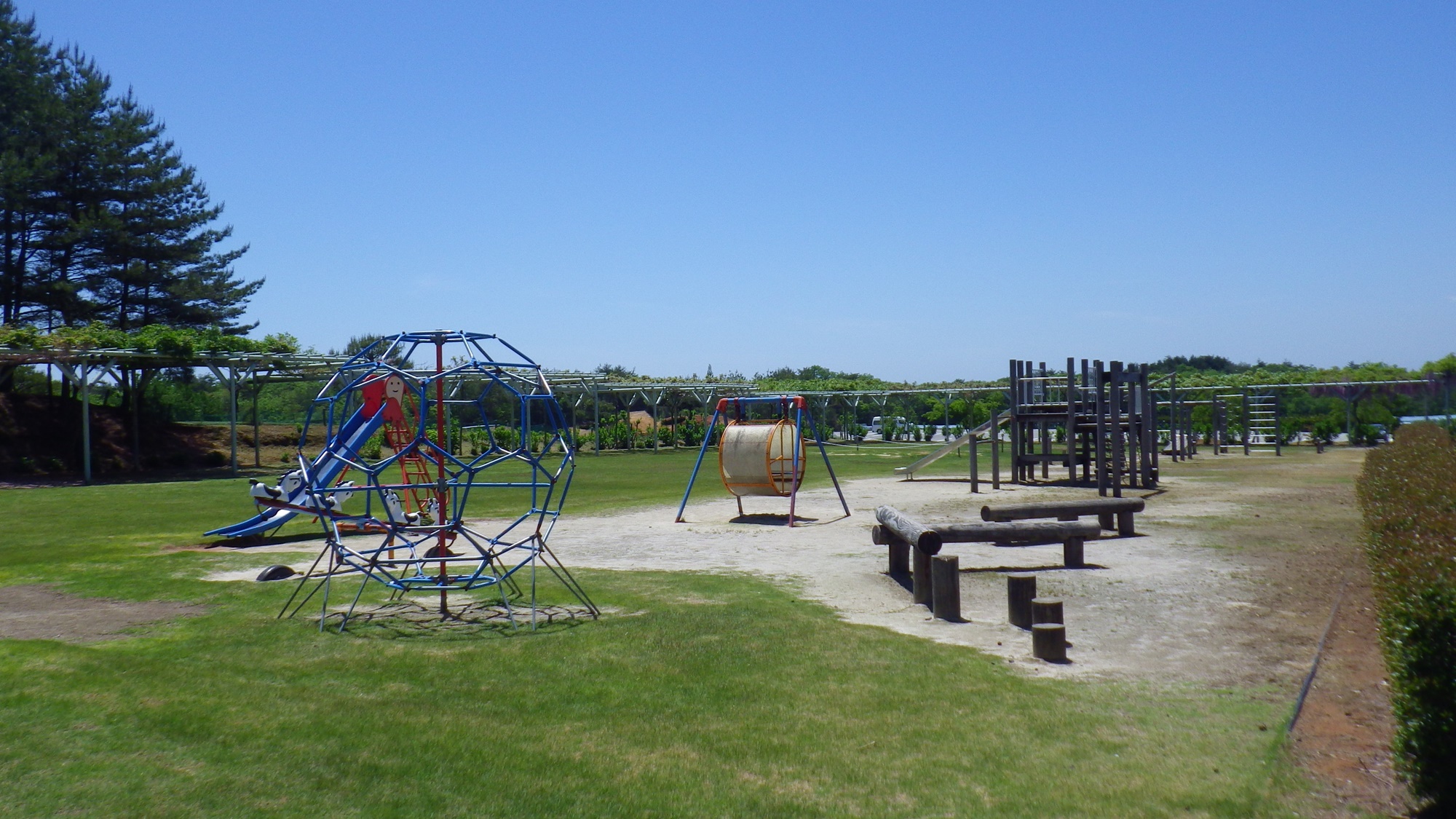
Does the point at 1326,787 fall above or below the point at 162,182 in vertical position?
below

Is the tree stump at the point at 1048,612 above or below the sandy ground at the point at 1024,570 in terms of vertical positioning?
above

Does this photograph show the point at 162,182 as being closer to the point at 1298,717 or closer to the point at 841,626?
the point at 841,626

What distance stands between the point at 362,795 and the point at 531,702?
1.48m

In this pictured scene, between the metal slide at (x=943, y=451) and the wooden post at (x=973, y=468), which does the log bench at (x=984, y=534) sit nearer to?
the wooden post at (x=973, y=468)

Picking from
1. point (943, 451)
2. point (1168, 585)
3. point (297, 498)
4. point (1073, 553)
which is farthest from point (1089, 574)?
point (943, 451)

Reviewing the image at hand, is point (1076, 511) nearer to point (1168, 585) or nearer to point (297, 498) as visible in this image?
point (1168, 585)

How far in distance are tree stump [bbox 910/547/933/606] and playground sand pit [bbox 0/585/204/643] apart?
234 inches

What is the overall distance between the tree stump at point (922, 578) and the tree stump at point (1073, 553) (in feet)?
8.40

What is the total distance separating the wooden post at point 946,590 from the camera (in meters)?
8.01

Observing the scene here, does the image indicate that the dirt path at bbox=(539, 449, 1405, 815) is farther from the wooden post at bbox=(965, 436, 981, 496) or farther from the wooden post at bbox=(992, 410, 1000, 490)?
the wooden post at bbox=(992, 410, 1000, 490)

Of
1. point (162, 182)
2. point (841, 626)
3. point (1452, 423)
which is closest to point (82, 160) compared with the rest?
point (162, 182)

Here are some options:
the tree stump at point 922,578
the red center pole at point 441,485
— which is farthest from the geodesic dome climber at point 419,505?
the tree stump at point 922,578

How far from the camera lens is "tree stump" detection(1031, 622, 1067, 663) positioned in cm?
662

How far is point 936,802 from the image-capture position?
13.9ft
